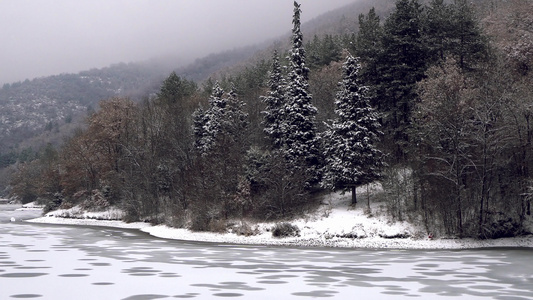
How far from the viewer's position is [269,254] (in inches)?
1035

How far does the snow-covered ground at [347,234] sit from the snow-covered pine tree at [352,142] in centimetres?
258

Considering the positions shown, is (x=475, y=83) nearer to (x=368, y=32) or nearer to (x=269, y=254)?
(x=368, y=32)

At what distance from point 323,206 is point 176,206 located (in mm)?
15907

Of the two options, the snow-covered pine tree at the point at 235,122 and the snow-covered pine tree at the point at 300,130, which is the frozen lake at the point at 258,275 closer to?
the snow-covered pine tree at the point at 300,130

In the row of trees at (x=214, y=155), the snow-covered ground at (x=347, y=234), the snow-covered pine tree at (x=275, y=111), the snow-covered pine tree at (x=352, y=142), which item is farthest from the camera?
the snow-covered pine tree at (x=275, y=111)

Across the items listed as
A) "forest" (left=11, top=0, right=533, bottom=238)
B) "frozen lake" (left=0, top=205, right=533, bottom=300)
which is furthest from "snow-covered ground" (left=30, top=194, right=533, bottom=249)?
"frozen lake" (left=0, top=205, right=533, bottom=300)

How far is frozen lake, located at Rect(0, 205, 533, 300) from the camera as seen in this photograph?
1441 centimetres

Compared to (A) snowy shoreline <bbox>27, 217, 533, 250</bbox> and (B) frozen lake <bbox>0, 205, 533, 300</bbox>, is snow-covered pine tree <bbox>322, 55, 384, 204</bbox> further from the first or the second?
(B) frozen lake <bbox>0, 205, 533, 300</bbox>

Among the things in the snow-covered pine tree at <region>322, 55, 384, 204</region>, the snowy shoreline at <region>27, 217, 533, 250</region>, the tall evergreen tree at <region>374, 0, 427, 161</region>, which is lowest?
the snowy shoreline at <region>27, 217, 533, 250</region>

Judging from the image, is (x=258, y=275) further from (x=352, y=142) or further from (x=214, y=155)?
(x=214, y=155)

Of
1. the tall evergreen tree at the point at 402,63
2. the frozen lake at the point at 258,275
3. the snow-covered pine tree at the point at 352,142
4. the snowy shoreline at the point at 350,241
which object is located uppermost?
the tall evergreen tree at the point at 402,63

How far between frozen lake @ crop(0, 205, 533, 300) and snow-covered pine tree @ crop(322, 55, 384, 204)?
490 inches

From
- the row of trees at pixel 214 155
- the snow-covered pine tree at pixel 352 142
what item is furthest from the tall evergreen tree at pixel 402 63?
the row of trees at pixel 214 155

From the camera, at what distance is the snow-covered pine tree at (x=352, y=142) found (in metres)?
37.7
